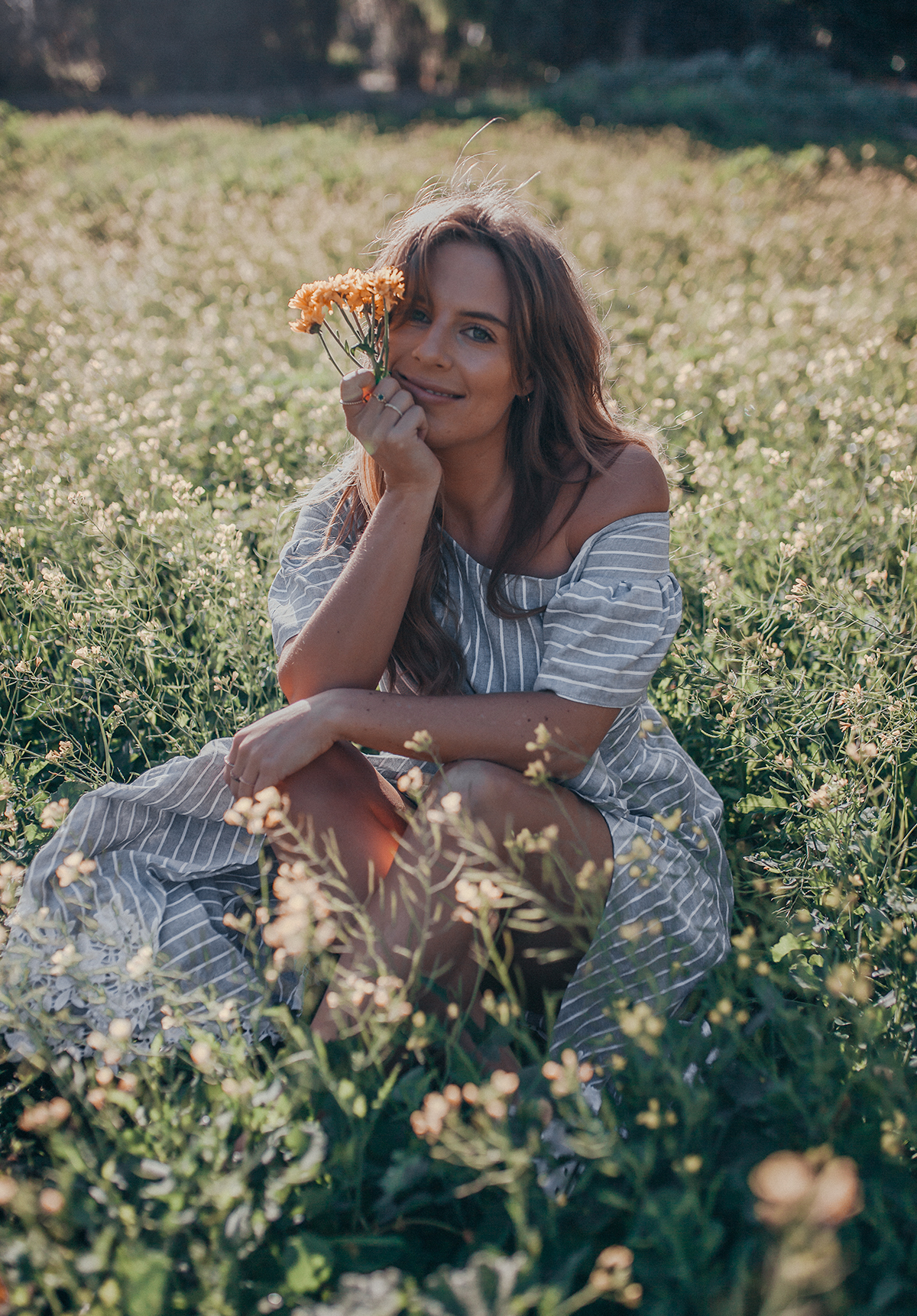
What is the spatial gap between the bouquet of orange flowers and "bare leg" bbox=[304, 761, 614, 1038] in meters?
0.86

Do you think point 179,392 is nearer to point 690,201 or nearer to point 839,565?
point 839,565

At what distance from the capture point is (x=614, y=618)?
2.01 m

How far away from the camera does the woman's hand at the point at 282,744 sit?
194cm

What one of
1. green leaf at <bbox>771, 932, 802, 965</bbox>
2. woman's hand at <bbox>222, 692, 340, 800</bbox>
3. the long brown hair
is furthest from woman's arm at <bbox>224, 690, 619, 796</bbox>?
green leaf at <bbox>771, 932, 802, 965</bbox>

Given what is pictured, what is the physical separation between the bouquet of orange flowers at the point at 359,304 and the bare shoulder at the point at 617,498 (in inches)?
A: 22.0

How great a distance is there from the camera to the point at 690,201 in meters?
8.80

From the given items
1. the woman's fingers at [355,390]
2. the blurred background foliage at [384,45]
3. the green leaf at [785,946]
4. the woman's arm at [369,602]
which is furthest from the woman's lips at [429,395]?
the blurred background foliage at [384,45]

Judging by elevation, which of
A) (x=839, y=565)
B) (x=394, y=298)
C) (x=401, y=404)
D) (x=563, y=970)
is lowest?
(x=563, y=970)

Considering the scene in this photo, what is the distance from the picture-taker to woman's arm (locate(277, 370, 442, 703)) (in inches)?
82.1

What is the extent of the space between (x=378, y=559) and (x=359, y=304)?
546mm

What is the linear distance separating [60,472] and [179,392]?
99 cm

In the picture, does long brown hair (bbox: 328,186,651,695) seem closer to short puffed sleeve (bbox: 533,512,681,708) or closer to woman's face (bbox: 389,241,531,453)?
woman's face (bbox: 389,241,531,453)

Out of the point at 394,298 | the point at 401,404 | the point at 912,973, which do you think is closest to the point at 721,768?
the point at 912,973

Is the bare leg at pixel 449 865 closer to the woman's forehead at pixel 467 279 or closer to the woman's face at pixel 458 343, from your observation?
the woman's face at pixel 458 343
